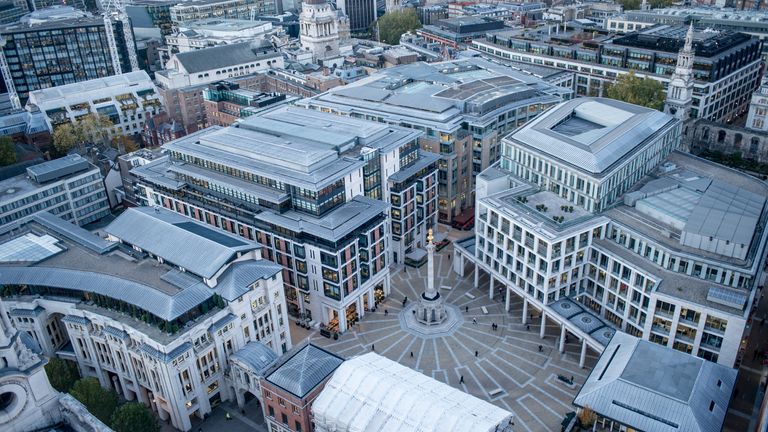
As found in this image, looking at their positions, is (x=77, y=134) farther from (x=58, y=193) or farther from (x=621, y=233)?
(x=621, y=233)

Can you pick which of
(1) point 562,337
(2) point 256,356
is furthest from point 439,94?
(2) point 256,356

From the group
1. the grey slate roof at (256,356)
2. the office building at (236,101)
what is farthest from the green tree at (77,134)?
the grey slate roof at (256,356)

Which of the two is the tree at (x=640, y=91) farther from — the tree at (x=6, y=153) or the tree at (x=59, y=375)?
the tree at (x=6, y=153)

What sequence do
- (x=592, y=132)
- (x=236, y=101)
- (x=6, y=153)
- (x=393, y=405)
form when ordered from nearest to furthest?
1. (x=393, y=405)
2. (x=592, y=132)
3. (x=6, y=153)
4. (x=236, y=101)

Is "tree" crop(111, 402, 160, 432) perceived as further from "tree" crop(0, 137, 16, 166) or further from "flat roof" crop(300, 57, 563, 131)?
"tree" crop(0, 137, 16, 166)

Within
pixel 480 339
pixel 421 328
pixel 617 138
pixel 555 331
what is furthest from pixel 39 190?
pixel 617 138

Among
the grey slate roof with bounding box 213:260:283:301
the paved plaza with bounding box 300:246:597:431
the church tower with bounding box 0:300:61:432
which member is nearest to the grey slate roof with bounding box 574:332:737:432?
the paved plaza with bounding box 300:246:597:431

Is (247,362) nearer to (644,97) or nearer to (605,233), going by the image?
(605,233)
